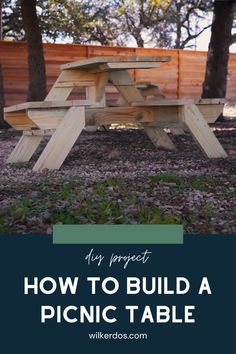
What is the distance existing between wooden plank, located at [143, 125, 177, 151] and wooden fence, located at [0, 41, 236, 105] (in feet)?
28.8

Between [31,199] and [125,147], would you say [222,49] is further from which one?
[31,199]

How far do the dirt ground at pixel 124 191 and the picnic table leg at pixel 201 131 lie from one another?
0.18 meters

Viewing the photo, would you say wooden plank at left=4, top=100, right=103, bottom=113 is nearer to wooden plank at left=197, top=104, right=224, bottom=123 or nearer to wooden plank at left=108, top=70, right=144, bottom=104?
wooden plank at left=108, top=70, right=144, bottom=104

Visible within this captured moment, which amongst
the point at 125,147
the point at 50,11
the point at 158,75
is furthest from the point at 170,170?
the point at 50,11

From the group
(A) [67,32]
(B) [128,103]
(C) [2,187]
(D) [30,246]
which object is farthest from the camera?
(A) [67,32]

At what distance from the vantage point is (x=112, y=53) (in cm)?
1596

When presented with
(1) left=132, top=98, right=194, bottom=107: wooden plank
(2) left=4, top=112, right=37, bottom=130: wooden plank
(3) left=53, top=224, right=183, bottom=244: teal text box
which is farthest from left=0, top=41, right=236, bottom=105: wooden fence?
(3) left=53, top=224, right=183, bottom=244: teal text box

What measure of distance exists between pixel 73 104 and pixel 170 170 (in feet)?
3.42

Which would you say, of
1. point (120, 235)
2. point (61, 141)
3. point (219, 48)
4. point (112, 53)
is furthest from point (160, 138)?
point (112, 53)

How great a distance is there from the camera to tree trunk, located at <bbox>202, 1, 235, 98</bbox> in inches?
412

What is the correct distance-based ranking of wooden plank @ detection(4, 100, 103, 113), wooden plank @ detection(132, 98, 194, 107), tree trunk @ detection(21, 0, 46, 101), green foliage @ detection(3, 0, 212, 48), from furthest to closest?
green foliage @ detection(3, 0, 212, 48), tree trunk @ detection(21, 0, 46, 101), wooden plank @ detection(132, 98, 194, 107), wooden plank @ detection(4, 100, 103, 113)

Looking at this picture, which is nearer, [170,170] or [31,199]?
[31,199]

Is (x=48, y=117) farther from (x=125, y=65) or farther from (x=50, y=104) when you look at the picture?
(x=125, y=65)

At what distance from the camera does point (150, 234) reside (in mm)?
1650
